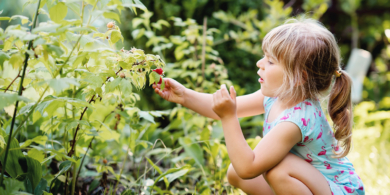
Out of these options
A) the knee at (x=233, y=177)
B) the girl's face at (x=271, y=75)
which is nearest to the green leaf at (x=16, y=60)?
the girl's face at (x=271, y=75)

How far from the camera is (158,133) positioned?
2.33 m

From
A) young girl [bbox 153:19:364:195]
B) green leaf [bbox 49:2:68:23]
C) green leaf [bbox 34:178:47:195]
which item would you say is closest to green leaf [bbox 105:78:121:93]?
green leaf [bbox 49:2:68:23]

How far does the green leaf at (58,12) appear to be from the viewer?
989 mm

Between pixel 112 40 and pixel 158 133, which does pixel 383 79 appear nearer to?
pixel 158 133

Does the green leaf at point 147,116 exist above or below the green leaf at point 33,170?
above

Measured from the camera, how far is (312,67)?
1323 millimetres

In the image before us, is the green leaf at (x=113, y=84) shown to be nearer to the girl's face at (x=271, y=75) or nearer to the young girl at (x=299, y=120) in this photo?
the young girl at (x=299, y=120)

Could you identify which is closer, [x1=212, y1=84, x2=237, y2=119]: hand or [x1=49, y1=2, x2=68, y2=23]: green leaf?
[x1=49, y1=2, x2=68, y2=23]: green leaf

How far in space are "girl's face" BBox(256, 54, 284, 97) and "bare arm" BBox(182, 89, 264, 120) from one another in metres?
0.27

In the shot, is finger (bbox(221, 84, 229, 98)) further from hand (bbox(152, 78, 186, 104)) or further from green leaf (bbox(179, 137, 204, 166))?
green leaf (bbox(179, 137, 204, 166))

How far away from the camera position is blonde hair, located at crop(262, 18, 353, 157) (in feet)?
4.28

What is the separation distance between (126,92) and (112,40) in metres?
0.20

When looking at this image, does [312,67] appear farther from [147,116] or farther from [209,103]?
[147,116]

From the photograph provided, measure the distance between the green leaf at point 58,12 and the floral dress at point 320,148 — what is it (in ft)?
3.07
